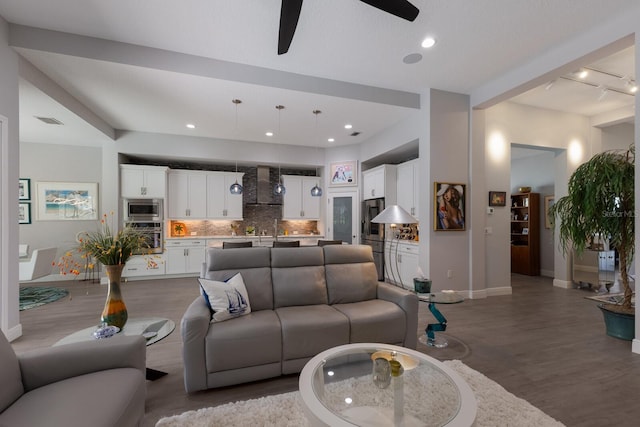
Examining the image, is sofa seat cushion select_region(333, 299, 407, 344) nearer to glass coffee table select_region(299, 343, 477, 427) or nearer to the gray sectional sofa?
the gray sectional sofa

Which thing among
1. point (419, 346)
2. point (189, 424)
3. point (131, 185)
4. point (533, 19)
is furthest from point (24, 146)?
point (533, 19)

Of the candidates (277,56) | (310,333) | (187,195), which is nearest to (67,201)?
(187,195)

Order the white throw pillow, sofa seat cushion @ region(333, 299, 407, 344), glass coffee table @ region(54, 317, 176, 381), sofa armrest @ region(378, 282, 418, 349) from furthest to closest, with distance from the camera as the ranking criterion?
sofa armrest @ region(378, 282, 418, 349)
sofa seat cushion @ region(333, 299, 407, 344)
the white throw pillow
glass coffee table @ region(54, 317, 176, 381)

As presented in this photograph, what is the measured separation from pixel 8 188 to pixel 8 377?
2680mm

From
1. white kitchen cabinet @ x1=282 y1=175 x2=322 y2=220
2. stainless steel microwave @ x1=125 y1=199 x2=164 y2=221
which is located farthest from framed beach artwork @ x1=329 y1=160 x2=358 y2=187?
stainless steel microwave @ x1=125 y1=199 x2=164 y2=221

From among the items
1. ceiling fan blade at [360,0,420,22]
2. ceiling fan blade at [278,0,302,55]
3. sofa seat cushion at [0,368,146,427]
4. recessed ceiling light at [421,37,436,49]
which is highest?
recessed ceiling light at [421,37,436,49]

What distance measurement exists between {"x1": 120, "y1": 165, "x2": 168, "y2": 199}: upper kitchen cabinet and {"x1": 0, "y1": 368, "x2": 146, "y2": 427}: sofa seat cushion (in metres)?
5.48

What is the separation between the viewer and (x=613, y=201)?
2.98 m

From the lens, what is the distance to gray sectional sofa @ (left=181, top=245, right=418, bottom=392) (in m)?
2.02

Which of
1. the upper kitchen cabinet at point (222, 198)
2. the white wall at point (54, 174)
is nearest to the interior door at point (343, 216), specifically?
the upper kitchen cabinet at point (222, 198)

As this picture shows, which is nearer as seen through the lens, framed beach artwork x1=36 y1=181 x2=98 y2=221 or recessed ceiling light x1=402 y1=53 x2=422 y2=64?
recessed ceiling light x1=402 y1=53 x2=422 y2=64

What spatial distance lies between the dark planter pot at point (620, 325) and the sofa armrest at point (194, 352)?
422 centimetres

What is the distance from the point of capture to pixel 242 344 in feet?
6.76

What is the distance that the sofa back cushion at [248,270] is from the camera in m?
2.63
